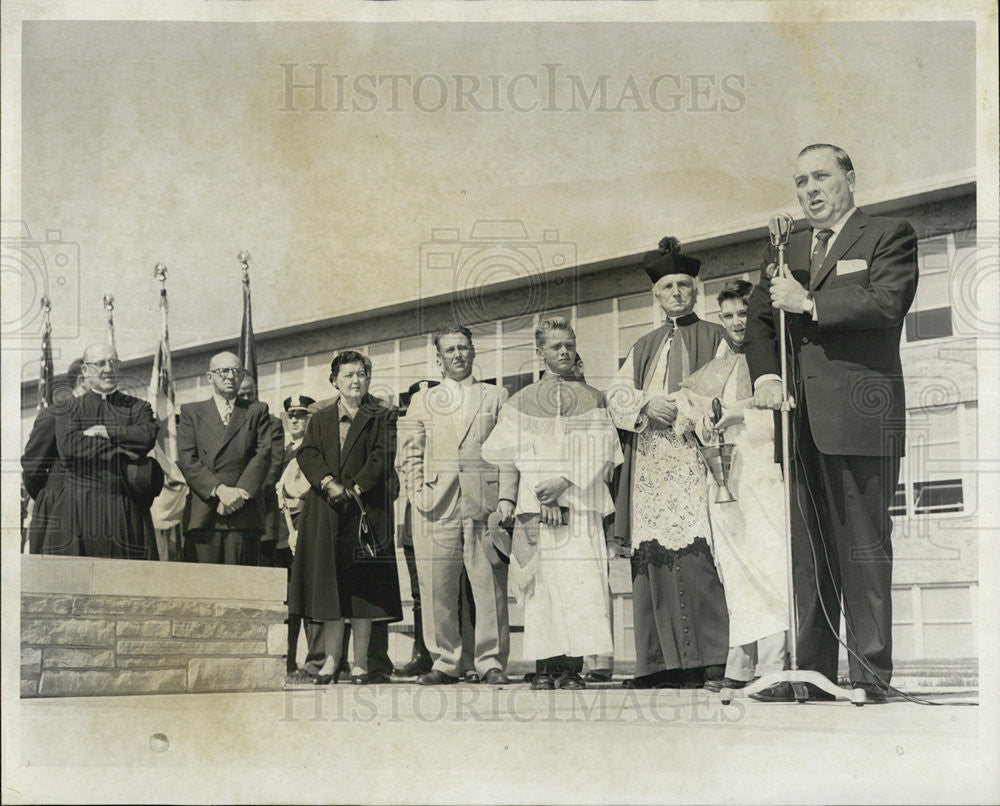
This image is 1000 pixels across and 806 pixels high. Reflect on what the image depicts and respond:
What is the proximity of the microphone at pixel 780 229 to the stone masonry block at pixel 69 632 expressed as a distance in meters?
3.65

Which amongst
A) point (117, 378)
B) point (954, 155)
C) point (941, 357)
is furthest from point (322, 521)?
point (954, 155)

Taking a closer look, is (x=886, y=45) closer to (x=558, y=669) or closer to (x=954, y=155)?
(x=954, y=155)

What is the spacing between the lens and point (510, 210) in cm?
652

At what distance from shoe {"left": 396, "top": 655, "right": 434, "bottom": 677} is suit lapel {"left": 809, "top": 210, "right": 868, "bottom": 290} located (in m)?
2.53

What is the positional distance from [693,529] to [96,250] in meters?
3.23

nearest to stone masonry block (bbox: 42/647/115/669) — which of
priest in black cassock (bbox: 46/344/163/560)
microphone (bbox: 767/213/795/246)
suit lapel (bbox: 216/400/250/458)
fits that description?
priest in black cassock (bbox: 46/344/163/560)

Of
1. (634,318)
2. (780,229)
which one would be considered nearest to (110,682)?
(634,318)

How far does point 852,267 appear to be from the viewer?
6262 mm

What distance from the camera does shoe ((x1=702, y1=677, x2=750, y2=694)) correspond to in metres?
6.17

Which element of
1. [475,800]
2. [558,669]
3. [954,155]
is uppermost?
[954,155]

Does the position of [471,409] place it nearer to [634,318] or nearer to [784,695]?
[634,318]

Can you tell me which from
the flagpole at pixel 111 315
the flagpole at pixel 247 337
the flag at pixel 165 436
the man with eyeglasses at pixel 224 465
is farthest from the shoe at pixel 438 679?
the flagpole at pixel 111 315

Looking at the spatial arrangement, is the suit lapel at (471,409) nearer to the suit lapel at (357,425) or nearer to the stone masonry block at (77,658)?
the suit lapel at (357,425)

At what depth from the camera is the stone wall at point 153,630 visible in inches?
251
